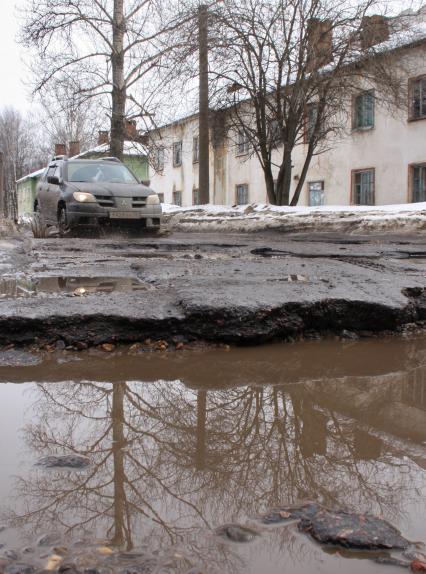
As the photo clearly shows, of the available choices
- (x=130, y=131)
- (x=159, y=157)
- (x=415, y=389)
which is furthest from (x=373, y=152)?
(x=415, y=389)

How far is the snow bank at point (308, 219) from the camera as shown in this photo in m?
11.4

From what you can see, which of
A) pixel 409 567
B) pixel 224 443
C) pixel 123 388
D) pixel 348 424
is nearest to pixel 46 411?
pixel 123 388

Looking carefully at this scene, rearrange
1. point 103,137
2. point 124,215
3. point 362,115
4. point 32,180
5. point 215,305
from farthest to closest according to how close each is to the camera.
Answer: point 32,180 → point 362,115 → point 103,137 → point 124,215 → point 215,305

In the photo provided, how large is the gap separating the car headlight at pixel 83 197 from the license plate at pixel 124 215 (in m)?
0.42

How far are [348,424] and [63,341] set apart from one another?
1.62 meters

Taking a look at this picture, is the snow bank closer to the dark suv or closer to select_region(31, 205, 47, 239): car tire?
the dark suv

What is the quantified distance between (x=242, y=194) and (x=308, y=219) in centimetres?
1553

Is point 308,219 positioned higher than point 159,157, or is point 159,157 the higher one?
point 159,157

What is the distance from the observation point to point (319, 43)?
582 inches

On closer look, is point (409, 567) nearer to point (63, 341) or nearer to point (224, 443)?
point (224, 443)

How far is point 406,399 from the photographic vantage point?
7.98 feet

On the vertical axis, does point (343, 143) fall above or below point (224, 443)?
above

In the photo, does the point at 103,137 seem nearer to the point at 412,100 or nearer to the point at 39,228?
the point at 39,228

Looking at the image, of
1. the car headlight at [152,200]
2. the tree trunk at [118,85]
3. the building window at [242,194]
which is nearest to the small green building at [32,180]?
the building window at [242,194]
